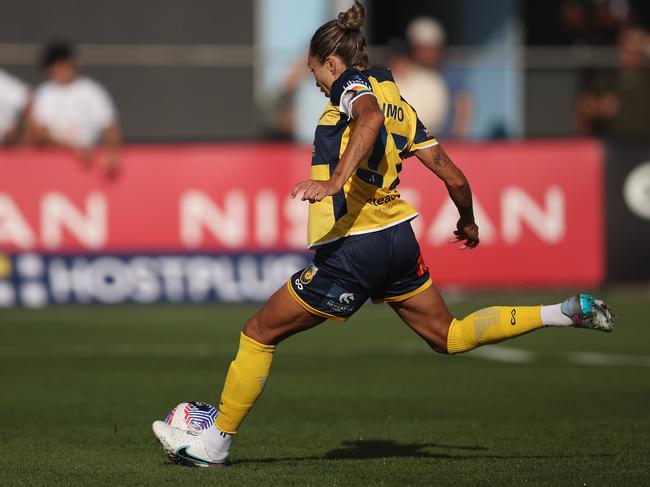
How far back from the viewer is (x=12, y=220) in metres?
17.2

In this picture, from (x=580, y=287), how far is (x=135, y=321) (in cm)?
584

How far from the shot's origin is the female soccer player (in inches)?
285

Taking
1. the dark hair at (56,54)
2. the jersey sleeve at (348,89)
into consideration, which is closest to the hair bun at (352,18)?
the jersey sleeve at (348,89)

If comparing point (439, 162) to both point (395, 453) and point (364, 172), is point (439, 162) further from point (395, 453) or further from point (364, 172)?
point (395, 453)

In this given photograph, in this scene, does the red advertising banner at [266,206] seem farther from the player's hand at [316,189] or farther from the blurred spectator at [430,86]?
the player's hand at [316,189]

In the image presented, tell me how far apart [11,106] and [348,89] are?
42.2 ft

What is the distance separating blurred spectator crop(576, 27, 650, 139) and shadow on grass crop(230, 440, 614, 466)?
42.0ft

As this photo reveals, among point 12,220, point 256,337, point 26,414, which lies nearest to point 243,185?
point 12,220

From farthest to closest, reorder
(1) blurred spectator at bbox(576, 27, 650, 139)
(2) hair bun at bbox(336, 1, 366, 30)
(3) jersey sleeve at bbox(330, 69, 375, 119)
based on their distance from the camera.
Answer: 1. (1) blurred spectator at bbox(576, 27, 650, 139)
2. (2) hair bun at bbox(336, 1, 366, 30)
3. (3) jersey sleeve at bbox(330, 69, 375, 119)

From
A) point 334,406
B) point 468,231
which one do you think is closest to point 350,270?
point 468,231

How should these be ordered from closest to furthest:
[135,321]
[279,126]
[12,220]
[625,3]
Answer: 1. [135,321]
2. [12,220]
3. [279,126]
4. [625,3]

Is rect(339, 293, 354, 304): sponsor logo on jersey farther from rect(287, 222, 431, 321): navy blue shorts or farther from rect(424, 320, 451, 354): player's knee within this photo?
rect(424, 320, 451, 354): player's knee

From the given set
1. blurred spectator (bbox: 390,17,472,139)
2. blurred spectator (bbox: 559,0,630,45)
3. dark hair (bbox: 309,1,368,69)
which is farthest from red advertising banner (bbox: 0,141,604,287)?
dark hair (bbox: 309,1,368,69)

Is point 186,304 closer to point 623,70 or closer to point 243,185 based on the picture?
point 243,185
